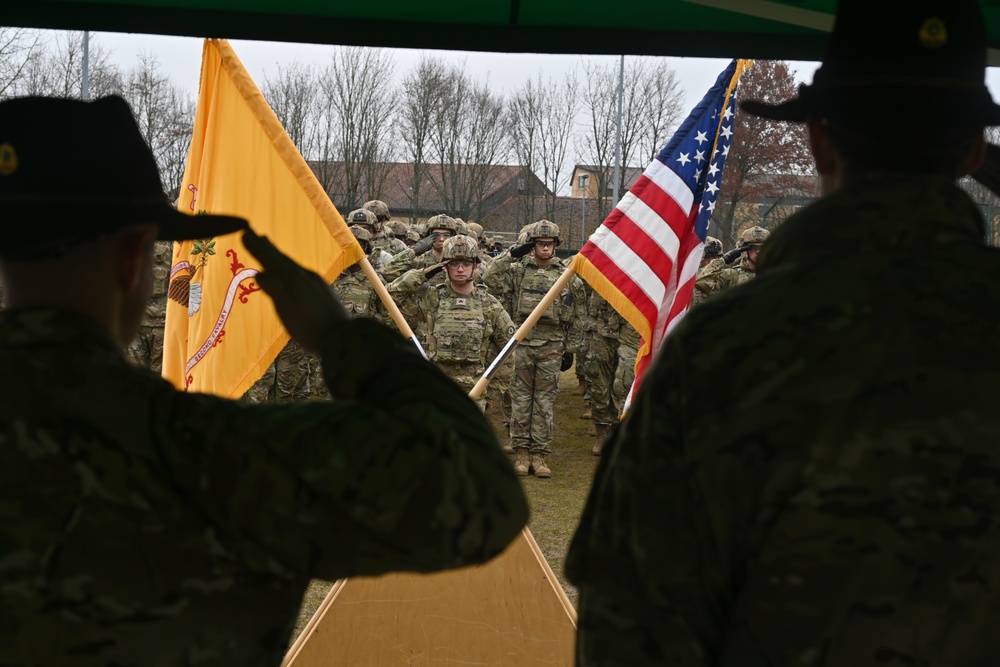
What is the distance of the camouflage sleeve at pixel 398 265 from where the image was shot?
39.9 feet

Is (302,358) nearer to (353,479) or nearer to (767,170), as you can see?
(353,479)

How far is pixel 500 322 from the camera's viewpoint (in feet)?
33.5

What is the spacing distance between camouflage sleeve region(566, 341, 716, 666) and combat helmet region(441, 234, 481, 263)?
330 inches

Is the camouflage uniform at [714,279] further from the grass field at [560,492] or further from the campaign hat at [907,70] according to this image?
the campaign hat at [907,70]

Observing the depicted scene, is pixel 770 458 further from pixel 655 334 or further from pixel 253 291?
pixel 655 334

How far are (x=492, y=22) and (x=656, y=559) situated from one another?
2.04 meters

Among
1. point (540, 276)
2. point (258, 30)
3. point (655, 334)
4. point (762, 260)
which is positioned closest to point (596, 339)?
point (540, 276)

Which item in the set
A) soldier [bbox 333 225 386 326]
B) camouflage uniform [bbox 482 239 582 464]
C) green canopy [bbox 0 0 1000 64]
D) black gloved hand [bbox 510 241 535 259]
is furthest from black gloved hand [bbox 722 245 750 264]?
green canopy [bbox 0 0 1000 64]

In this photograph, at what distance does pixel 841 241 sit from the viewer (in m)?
1.52

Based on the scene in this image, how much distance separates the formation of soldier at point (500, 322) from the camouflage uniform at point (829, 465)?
800cm

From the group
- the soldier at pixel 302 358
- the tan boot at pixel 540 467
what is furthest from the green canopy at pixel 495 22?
the soldier at pixel 302 358

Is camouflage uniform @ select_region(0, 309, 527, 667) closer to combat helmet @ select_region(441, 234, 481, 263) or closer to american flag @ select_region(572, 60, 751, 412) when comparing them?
american flag @ select_region(572, 60, 751, 412)

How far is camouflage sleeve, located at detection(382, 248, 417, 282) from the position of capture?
1216cm

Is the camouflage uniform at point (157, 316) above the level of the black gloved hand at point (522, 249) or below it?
below
